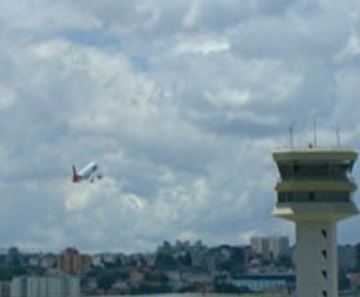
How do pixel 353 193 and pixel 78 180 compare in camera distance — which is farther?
pixel 78 180

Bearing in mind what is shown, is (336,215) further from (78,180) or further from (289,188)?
(78,180)

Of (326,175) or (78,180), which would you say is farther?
(78,180)

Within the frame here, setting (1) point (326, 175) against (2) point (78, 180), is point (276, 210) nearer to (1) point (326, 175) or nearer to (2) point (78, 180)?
(1) point (326, 175)

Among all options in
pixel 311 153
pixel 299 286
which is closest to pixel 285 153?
pixel 311 153

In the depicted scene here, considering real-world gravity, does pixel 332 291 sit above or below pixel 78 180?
below

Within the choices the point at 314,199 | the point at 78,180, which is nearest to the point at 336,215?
the point at 314,199

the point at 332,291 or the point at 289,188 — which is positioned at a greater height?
the point at 289,188
